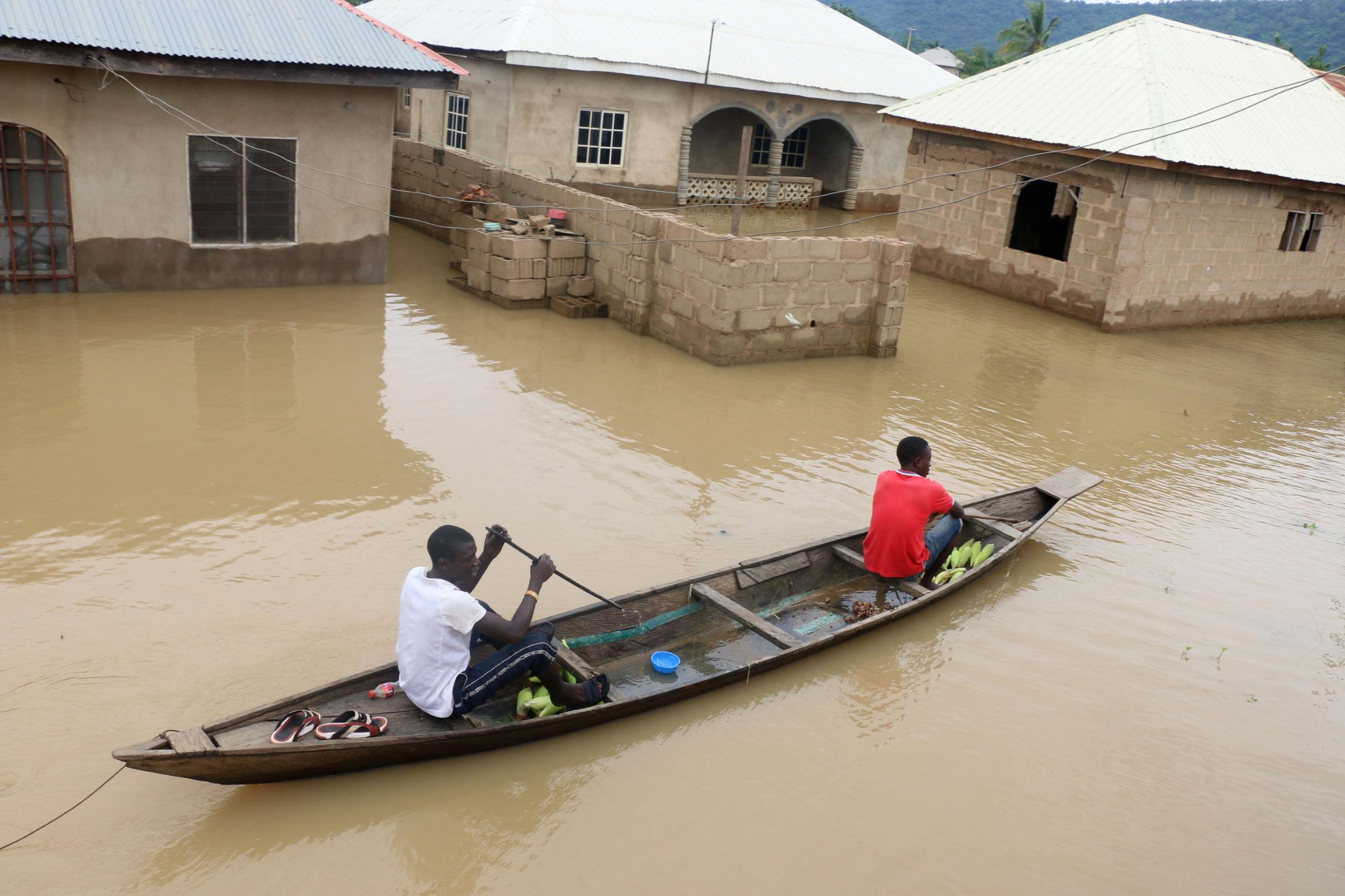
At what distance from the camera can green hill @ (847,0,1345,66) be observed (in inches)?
2995

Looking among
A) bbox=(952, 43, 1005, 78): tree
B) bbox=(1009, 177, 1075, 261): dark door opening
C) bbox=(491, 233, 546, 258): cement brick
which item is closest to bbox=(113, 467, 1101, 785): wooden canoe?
bbox=(491, 233, 546, 258): cement brick

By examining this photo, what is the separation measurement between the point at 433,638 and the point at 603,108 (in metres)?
20.3

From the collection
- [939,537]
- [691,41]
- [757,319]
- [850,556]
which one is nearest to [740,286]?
[757,319]

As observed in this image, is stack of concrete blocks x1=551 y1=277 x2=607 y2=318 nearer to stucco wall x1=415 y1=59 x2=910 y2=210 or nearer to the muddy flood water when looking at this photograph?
the muddy flood water

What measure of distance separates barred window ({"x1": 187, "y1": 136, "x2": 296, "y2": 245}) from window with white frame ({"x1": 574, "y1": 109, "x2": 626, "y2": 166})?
10.3m

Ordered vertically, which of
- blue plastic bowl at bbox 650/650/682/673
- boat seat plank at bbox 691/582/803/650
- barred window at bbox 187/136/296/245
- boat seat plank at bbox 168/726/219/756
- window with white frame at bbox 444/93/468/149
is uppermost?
window with white frame at bbox 444/93/468/149

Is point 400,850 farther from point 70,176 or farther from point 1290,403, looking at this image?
point 1290,403

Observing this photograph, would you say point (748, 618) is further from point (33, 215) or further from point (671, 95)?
point (671, 95)

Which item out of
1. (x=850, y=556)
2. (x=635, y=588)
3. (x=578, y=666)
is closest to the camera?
(x=578, y=666)

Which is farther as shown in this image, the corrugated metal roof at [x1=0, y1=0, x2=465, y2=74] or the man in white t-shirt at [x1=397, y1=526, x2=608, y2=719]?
the corrugated metal roof at [x1=0, y1=0, x2=465, y2=74]

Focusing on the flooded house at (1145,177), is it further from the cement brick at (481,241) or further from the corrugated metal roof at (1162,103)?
the cement brick at (481,241)

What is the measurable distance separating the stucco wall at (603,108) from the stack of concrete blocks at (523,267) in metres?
7.88

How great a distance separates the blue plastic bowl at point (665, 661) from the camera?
6914 mm

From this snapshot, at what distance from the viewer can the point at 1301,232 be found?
1984 cm
